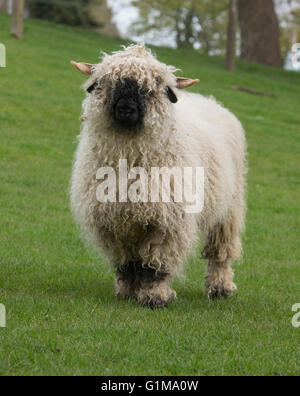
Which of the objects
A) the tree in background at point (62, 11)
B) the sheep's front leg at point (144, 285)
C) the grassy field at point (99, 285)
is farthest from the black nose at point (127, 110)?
the tree in background at point (62, 11)

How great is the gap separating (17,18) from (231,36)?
23.9ft

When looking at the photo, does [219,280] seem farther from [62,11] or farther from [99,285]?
[62,11]

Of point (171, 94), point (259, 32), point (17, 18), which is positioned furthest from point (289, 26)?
point (171, 94)

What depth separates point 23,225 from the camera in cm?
968

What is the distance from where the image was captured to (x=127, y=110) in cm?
619

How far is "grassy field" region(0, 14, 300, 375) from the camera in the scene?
4.95 metres

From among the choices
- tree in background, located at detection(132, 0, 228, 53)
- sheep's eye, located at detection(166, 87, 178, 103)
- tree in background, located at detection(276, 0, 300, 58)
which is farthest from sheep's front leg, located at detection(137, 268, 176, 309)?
tree in background, located at detection(276, 0, 300, 58)

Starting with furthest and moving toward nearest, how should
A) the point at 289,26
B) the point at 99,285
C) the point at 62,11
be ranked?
the point at 289,26, the point at 62,11, the point at 99,285

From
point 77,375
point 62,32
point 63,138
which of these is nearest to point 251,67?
point 62,32

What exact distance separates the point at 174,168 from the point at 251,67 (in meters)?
23.9

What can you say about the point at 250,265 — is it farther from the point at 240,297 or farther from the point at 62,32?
the point at 62,32

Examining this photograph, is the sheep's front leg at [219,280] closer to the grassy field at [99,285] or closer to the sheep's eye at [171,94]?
the grassy field at [99,285]

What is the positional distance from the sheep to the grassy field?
401mm

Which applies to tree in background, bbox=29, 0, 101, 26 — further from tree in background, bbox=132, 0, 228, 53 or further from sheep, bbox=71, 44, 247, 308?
sheep, bbox=71, 44, 247, 308
